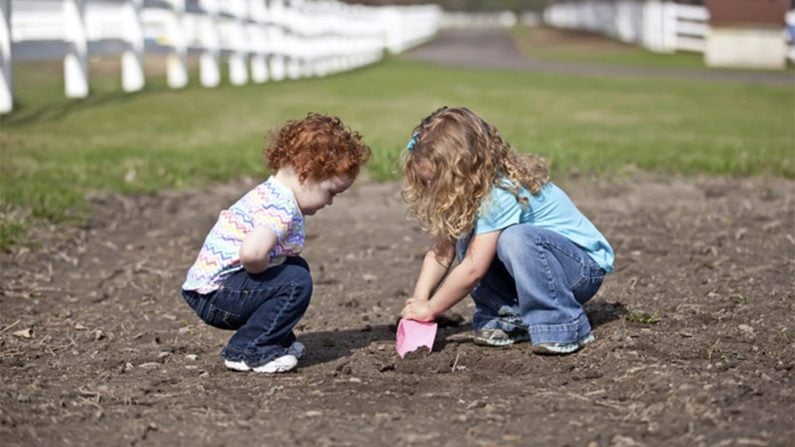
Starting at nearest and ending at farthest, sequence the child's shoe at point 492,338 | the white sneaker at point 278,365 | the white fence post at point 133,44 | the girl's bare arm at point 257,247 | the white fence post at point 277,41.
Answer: the girl's bare arm at point 257,247, the white sneaker at point 278,365, the child's shoe at point 492,338, the white fence post at point 133,44, the white fence post at point 277,41

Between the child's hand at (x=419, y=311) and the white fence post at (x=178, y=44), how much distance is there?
1148cm

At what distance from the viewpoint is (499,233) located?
497 cm

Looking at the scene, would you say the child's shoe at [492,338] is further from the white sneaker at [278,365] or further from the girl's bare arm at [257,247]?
the girl's bare arm at [257,247]

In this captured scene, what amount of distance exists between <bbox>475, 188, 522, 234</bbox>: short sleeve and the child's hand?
14.5 inches

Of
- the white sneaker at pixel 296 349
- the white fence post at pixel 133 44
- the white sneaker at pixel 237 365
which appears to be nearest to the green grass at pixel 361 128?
the white fence post at pixel 133 44

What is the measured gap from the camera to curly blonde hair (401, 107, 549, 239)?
4797 mm

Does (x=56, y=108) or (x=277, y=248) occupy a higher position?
(x=277, y=248)

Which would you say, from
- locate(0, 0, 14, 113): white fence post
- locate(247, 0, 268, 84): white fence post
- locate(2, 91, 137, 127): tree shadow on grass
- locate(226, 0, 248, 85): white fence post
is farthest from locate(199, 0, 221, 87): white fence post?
Result: locate(0, 0, 14, 113): white fence post

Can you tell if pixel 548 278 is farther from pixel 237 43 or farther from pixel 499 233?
pixel 237 43

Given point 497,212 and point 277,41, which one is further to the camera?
point 277,41

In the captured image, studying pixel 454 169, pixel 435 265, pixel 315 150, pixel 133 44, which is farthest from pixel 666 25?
pixel 315 150

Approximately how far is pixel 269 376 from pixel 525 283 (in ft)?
3.31

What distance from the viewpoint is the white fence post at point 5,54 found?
10.9 m

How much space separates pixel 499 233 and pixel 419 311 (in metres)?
0.44
